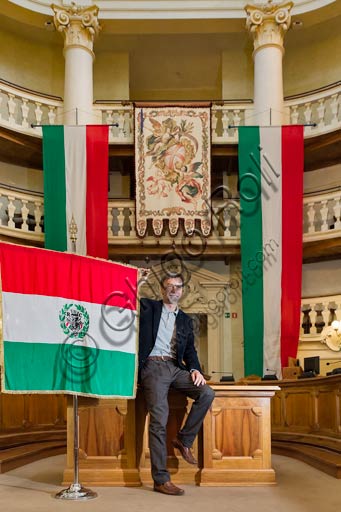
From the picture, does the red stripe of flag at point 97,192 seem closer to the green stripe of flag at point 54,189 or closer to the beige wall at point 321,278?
the green stripe of flag at point 54,189

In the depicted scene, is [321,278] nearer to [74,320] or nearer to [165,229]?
[165,229]

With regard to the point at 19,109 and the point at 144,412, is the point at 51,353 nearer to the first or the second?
the point at 144,412

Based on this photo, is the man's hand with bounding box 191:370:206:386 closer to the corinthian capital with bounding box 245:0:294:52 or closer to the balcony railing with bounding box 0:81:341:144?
the balcony railing with bounding box 0:81:341:144

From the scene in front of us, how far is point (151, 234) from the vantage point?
530 inches

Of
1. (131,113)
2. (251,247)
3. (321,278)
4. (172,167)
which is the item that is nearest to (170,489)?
(251,247)

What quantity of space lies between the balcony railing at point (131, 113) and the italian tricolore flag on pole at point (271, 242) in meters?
0.87

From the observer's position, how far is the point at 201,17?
14305 millimetres

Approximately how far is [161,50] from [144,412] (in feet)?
39.6

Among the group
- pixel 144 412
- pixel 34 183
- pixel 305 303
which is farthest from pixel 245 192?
pixel 144 412

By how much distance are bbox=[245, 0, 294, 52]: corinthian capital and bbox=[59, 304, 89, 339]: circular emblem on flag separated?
34.4 feet

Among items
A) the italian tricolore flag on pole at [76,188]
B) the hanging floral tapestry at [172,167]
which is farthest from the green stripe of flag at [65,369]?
the hanging floral tapestry at [172,167]

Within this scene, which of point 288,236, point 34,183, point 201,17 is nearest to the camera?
point 288,236

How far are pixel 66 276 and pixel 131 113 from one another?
31.3 ft

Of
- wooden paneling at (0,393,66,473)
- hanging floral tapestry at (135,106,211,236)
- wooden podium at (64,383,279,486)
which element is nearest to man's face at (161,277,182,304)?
wooden podium at (64,383,279,486)
